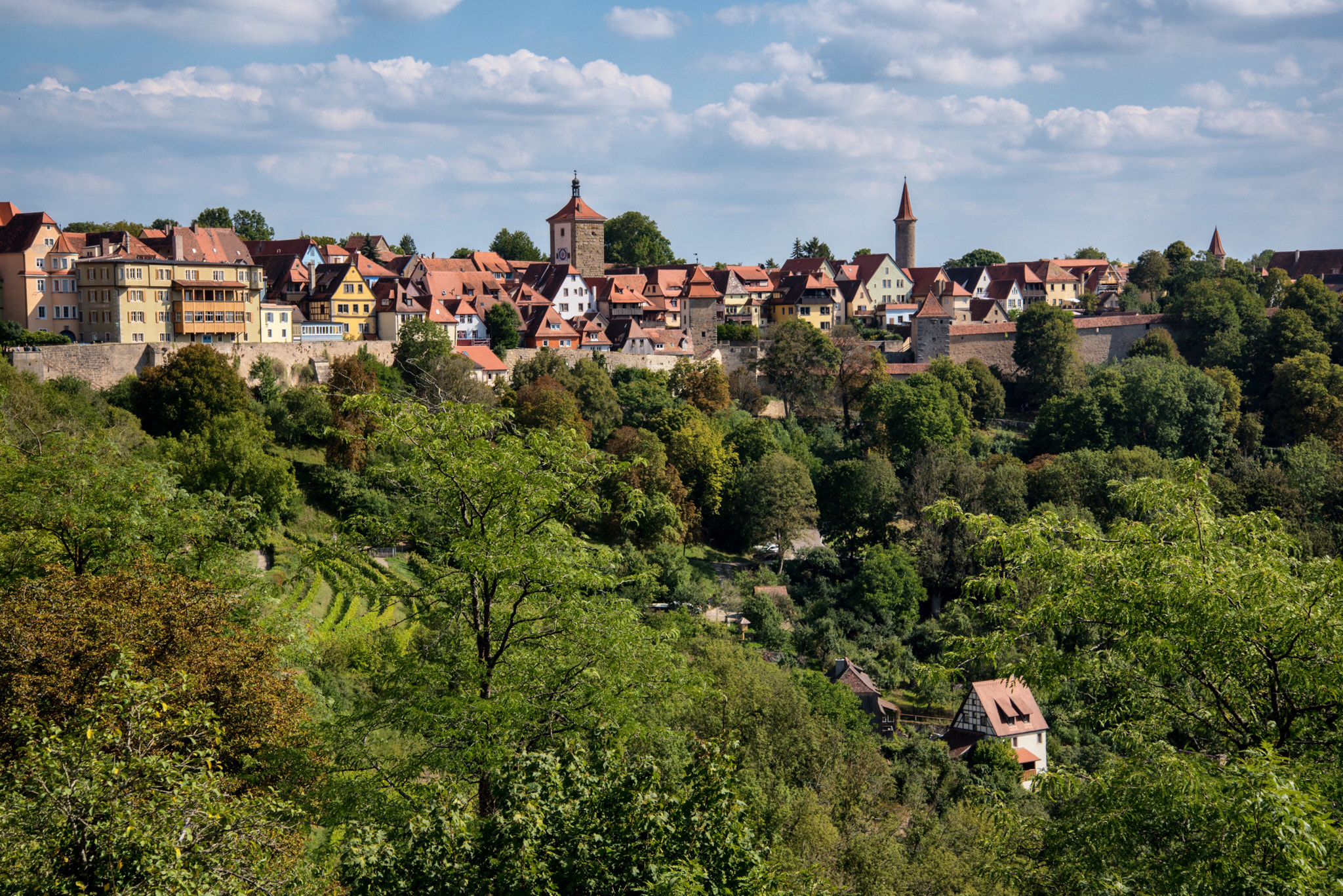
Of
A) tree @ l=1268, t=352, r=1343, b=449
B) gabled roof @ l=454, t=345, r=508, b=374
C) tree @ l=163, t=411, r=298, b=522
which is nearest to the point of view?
tree @ l=163, t=411, r=298, b=522

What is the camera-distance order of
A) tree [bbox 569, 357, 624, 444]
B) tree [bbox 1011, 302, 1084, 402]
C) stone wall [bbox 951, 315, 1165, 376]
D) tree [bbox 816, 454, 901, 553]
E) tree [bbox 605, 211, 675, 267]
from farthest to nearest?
tree [bbox 605, 211, 675, 267], stone wall [bbox 951, 315, 1165, 376], tree [bbox 1011, 302, 1084, 402], tree [bbox 816, 454, 901, 553], tree [bbox 569, 357, 624, 444]

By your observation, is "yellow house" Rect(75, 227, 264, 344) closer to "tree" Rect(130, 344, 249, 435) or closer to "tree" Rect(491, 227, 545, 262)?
"tree" Rect(130, 344, 249, 435)

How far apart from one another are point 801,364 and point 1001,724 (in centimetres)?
3073

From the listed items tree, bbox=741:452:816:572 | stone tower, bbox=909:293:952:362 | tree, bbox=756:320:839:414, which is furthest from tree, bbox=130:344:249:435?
stone tower, bbox=909:293:952:362

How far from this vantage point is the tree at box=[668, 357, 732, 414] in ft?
183

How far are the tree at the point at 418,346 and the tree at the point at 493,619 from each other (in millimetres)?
32660

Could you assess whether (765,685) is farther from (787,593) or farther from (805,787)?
(787,593)

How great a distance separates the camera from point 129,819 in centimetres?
816

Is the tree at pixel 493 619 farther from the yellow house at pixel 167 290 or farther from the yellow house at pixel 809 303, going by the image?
the yellow house at pixel 809 303

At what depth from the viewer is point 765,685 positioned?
27.8 metres

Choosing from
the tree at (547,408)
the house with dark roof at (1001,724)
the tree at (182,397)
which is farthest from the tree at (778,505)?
the tree at (182,397)

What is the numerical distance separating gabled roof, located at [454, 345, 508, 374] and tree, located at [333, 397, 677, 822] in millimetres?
38789

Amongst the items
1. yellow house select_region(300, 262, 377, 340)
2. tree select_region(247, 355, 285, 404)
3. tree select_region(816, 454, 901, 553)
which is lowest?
tree select_region(816, 454, 901, 553)

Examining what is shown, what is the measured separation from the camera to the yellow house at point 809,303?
3098 inches
